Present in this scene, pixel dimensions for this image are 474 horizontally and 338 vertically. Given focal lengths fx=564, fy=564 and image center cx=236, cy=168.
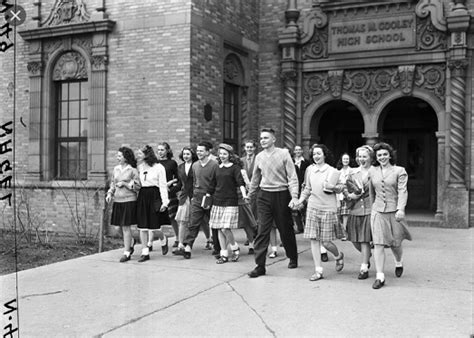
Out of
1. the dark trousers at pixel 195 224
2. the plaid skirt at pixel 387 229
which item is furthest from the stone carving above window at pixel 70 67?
the plaid skirt at pixel 387 229

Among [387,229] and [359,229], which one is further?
[359,229]

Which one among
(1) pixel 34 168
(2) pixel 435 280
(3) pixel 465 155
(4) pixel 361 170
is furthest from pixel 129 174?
(3) pixel 465 155

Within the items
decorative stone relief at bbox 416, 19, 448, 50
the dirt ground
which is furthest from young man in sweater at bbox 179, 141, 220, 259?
decorative stone relief at bbox 416, 19, 448, 50

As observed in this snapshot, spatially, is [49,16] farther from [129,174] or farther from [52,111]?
[129,174]

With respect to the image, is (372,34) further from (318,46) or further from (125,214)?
(125,214)

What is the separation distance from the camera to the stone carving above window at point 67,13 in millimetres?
14148

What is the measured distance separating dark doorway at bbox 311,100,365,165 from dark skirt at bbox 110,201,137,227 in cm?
994

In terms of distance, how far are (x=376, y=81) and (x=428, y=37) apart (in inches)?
64.3

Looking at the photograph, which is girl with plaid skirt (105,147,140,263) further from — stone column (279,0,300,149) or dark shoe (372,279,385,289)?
stone column (279,0,300,149)

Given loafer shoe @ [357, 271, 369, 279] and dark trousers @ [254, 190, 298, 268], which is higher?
dark trousers @ [254, 190, 298, 268]

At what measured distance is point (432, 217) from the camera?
14.6 m

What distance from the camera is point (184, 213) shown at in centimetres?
959

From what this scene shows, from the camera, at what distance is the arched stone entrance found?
17.4 meters

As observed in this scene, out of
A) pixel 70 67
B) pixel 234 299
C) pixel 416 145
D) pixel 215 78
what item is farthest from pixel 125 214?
pixel 416 145
